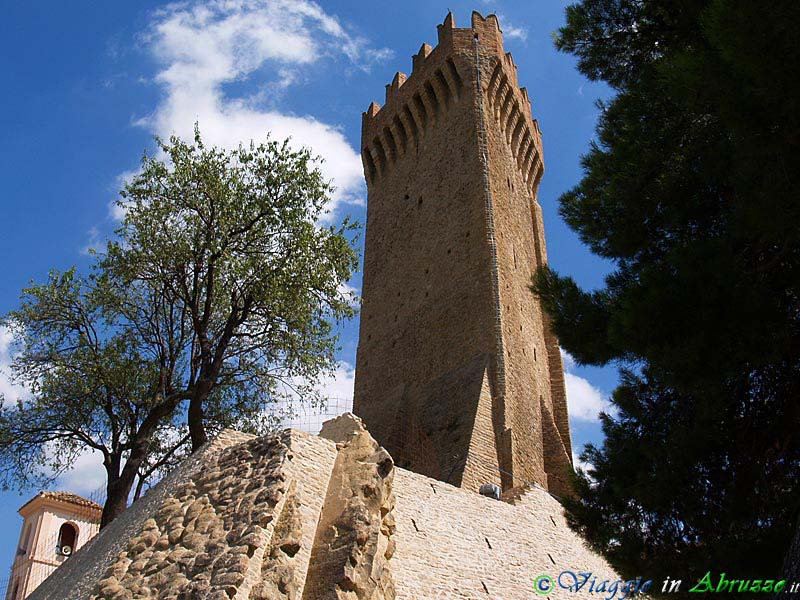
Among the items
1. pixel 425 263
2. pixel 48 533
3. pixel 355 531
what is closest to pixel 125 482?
pixel 355 531

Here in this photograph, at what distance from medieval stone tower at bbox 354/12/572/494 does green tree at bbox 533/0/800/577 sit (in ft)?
22.4

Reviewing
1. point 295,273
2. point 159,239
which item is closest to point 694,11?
point 295,273

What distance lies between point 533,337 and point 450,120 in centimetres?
627

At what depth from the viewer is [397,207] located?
21078 millimetres

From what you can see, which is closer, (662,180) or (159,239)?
(662,180)

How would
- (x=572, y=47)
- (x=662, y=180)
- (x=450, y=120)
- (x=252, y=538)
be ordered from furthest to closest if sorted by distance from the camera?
1. (x=450, y=120)
2. (x=572, y=47)
3. (x=252, y=538)
4. (x=662, y=180)

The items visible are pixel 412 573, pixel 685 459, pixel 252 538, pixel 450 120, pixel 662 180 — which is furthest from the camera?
pixel 450 120

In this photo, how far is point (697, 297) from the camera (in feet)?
20.7

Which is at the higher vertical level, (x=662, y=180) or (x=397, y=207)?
(x=397, y=207)

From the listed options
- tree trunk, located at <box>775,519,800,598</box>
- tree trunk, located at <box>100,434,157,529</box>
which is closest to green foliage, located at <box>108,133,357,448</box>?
tree trunk, located at <box>100,434,157,529</box>

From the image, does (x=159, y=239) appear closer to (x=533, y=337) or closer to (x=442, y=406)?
(x=442, y=406)

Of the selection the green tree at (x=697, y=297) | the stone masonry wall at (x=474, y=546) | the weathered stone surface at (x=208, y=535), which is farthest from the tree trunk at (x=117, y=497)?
the green tree at (x=697, y=297)

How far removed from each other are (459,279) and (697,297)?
1120 centimetres

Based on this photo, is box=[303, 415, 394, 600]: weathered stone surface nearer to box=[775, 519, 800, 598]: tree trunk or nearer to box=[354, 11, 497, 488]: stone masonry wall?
box=[354, 11, 497, 488]: stone masonry wall
